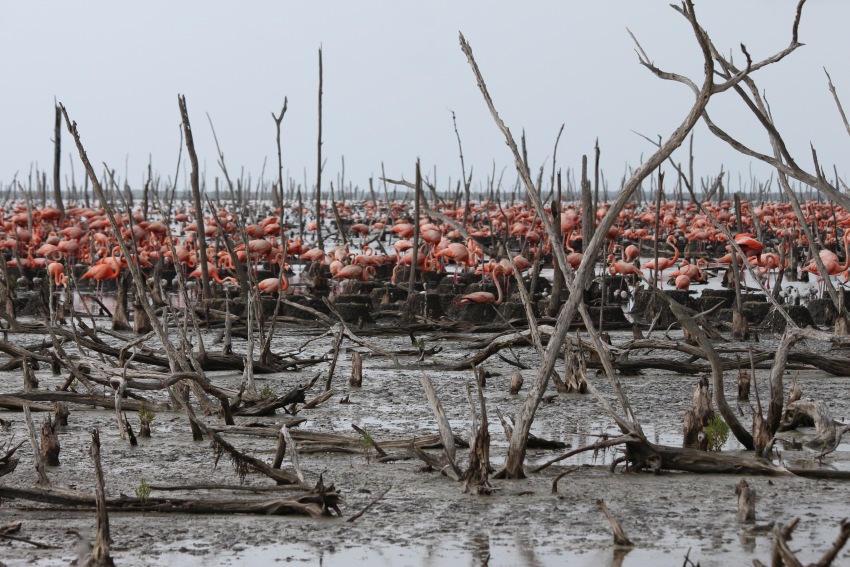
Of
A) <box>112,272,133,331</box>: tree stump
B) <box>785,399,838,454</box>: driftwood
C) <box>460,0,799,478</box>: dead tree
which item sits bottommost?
<box>112,272,133,331</box>: tree stump

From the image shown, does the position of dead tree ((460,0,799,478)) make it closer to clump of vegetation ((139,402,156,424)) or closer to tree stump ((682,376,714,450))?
tree stump ((682,376,714,450))

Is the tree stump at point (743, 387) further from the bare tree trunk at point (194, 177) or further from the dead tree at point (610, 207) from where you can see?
the bare tree trunk at point (194, 177)

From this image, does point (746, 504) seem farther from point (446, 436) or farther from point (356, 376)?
point (356, 376)

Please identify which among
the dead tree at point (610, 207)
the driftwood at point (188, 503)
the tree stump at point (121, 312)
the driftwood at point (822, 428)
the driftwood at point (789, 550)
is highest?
the dead tree at point (610, 207)

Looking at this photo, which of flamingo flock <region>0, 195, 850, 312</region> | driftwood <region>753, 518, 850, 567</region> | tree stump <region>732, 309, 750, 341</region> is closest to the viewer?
driftwood <region>753, 518, 850, 567</region>

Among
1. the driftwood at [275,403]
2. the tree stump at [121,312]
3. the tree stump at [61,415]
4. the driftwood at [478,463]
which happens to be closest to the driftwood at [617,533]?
the driftwood at [478,463]

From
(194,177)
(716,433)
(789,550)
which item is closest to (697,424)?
(716,433)

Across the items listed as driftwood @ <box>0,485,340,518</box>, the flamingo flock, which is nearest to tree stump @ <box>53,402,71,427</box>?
driftwood @ <box>0,485,340,518</box>

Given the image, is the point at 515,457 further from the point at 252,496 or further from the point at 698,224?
the point at 698,224

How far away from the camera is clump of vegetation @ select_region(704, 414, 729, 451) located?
5539 millimetres

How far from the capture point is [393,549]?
3982mm

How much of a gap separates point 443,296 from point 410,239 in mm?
4446

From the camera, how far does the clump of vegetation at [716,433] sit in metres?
5.54

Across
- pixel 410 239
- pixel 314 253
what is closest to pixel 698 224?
pixel 410 239
